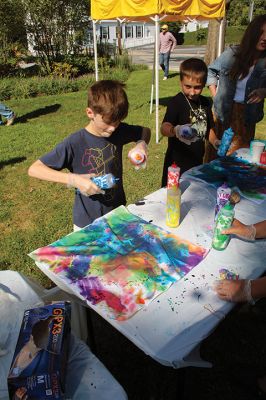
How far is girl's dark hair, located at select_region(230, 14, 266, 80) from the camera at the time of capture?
125 inches

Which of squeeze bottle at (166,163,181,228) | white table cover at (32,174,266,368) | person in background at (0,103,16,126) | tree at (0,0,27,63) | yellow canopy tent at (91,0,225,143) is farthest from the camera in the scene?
tree at (0,0,27,63)

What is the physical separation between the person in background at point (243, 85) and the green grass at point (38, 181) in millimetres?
1412

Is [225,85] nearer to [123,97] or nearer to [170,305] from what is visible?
[123,97]

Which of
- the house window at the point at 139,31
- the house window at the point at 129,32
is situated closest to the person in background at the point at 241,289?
the house window at the point at 129,32

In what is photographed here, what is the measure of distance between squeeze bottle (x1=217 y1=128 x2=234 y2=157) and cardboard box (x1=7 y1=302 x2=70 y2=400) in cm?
210

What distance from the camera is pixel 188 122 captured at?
278 cm

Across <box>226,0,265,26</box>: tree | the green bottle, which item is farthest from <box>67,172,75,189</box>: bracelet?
<box>226,0,265,26</box>: tree

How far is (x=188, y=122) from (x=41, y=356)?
2.19m

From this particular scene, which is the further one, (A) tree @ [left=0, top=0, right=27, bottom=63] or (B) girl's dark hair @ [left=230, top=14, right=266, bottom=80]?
(A) tree @ [left=0, top=0, right=27, bottom=63]

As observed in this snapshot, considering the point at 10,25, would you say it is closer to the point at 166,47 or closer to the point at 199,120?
the point at 166,47

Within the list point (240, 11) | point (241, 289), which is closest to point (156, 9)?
point (241, 289)

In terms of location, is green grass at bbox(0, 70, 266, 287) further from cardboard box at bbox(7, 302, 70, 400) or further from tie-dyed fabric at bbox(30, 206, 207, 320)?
cardboard box at bbox(7, 302, 70, 400)

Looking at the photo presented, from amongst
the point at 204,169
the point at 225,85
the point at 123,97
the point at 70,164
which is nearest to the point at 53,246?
the point at 70,164

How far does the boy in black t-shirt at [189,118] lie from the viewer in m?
2.56
